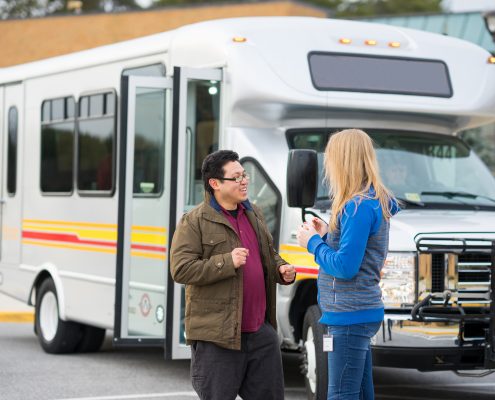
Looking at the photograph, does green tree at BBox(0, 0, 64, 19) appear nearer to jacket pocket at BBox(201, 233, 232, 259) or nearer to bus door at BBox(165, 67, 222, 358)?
bus door at BBox(165, 67, 222, 358)

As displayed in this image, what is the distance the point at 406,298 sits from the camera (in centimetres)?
784

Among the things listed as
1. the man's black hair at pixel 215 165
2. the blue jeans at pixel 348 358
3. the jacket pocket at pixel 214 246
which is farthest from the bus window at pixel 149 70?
the blue jeans at pixel 348 358

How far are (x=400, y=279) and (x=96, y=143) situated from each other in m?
4.29

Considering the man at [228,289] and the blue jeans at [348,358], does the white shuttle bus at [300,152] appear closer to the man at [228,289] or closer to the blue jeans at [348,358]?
the man at [228,289]

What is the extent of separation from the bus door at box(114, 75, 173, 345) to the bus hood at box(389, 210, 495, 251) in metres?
2.06

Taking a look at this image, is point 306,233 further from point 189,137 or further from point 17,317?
point 17,317

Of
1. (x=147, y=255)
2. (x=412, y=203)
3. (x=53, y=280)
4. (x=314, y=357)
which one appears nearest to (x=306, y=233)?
(x=314, y=357)

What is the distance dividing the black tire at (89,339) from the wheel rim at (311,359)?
12.6ft

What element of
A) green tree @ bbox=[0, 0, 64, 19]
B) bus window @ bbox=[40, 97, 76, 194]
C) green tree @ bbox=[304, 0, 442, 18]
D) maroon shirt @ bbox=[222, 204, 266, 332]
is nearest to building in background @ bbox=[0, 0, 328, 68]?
bus window @ bbox=[40, 97, 76, 194]

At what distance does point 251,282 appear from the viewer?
5.84m

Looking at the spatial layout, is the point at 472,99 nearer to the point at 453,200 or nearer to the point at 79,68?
the point at 453,200

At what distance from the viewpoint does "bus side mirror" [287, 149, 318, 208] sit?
7.46m

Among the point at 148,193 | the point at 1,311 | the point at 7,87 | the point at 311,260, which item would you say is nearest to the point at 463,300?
the point at 311,260

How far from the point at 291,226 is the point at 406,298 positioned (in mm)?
1259
